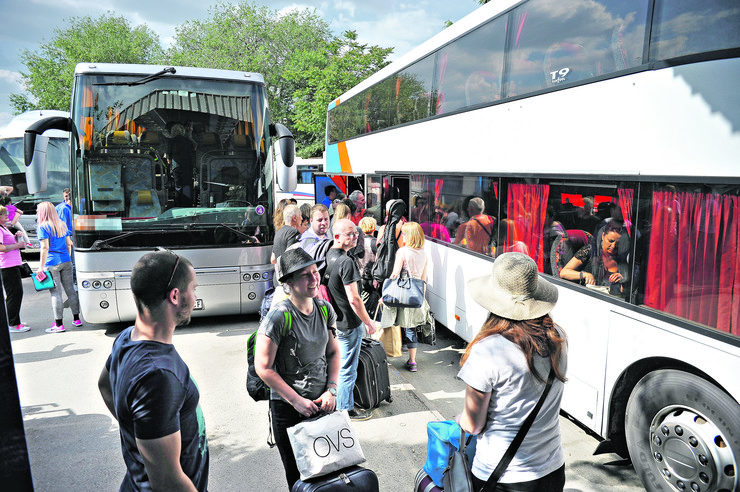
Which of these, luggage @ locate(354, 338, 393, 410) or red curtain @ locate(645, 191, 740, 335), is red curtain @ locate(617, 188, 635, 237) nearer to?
red curtain @ locate(645, 191, 740, 335)

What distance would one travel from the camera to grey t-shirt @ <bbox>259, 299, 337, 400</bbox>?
278cm

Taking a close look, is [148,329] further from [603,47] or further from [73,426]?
[603,47]

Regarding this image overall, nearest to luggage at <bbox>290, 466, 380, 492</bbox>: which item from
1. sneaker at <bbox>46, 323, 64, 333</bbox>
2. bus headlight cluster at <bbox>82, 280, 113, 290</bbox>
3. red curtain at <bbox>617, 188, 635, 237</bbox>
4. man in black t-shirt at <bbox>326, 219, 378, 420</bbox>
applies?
man in black t-shirt at <bbox>326, 219, 378, 420</bbox>

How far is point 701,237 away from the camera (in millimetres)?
3287

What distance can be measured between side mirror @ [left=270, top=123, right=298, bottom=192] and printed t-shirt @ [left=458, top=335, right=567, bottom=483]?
216 inches

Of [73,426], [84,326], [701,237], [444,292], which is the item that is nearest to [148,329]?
[701,237]

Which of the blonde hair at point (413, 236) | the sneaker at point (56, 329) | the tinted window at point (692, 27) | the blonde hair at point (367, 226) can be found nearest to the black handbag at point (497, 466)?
the tinted window at point (692, 27)

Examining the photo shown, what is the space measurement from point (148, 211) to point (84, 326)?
244 centimetres

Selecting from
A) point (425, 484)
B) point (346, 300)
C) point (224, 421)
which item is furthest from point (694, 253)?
point (224, 421)

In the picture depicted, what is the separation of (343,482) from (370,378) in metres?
2.13

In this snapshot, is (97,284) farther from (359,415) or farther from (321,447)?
(321,447)

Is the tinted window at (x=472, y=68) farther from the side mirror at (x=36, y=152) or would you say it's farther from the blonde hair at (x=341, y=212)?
the side mirror at (x=36, y=152)

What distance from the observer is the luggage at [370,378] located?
4777 millimetres

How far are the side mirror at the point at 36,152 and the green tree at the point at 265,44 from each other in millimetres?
35227
